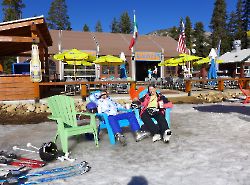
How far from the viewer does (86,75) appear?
24.0 meters

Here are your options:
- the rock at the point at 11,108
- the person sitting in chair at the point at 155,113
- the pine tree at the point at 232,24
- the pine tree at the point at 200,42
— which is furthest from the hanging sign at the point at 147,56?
the pine tree at the point at 232,24

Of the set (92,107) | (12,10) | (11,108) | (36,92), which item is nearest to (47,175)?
(92,107)

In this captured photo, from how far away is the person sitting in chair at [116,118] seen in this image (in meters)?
5.07

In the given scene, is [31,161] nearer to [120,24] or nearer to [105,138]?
[105,138]

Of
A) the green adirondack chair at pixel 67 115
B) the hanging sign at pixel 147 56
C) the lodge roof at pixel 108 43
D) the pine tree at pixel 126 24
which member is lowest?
the green adirondack chair at pixel 67 115

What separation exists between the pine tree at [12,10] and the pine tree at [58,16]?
41.6 feet

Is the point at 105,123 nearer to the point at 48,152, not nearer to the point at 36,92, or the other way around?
the point at 48,152

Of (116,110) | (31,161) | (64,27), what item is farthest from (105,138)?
(64,27)

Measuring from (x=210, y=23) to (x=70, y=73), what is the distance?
5175 centimetres

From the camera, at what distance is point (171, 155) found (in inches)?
174

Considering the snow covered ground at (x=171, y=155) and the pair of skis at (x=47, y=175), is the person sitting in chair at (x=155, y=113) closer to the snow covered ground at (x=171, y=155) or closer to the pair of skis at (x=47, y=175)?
the snow covered ground at (x=171, y=155)

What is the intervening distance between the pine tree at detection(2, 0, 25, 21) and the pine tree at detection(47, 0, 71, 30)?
12.7 meters

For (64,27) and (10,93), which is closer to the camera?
(10,93)

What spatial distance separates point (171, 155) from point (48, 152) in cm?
203
